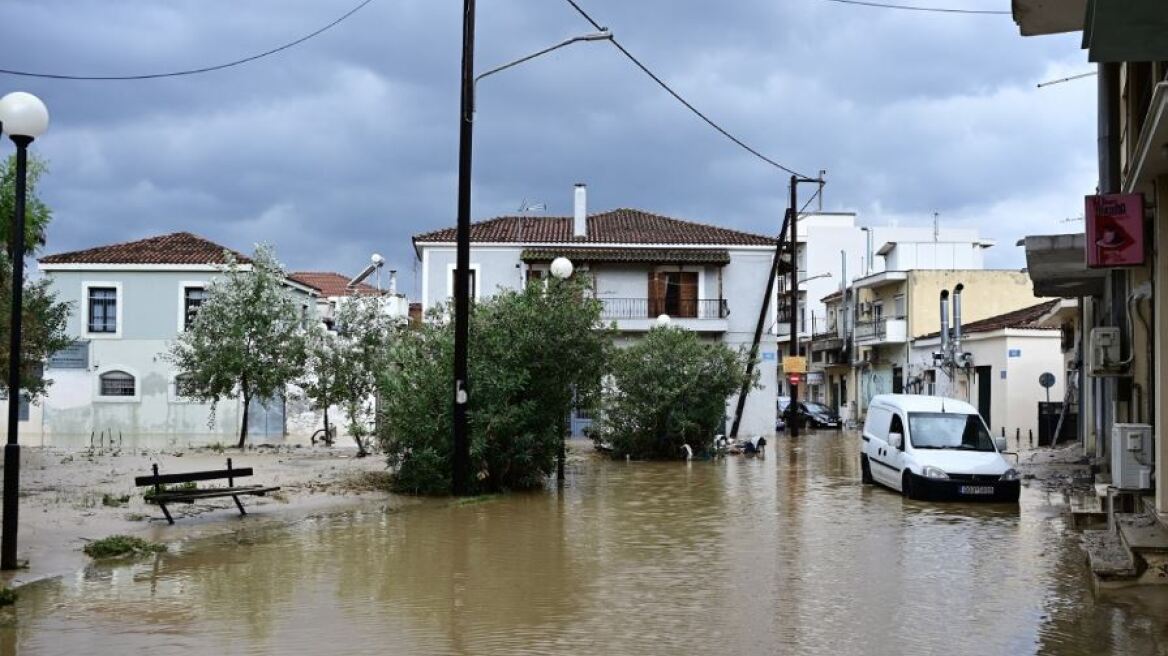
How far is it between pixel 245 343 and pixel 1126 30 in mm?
28599

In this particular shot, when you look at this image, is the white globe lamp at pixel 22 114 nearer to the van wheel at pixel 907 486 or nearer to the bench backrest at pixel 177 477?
the bench backrest at pixel 177 477

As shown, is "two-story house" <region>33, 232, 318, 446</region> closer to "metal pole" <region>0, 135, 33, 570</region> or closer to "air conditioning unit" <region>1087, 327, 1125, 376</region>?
"metal pole" <region>0, 135, 33, 570</region>

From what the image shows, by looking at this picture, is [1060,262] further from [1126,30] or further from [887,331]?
[887,331]

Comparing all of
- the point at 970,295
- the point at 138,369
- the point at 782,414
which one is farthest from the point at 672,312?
the point at 138,369

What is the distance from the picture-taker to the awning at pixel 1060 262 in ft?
54.2

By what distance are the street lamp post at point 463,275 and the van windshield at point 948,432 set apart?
8070 millimetres

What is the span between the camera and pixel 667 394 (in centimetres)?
2853

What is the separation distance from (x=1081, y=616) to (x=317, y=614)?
660 centimetres

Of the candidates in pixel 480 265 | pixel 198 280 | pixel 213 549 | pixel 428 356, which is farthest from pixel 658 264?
pixel 213 549

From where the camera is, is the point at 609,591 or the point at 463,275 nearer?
the point at 609,591

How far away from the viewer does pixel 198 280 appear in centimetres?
4269

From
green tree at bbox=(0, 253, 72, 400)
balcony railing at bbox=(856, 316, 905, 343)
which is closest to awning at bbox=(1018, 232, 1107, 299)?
green tree at bbox=(0, 253, 72, 400)

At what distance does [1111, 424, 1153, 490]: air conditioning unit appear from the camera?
38.8 feet

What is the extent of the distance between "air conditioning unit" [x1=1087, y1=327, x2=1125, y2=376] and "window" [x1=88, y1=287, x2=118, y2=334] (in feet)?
127
